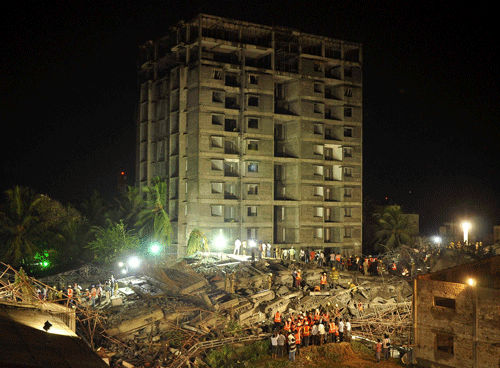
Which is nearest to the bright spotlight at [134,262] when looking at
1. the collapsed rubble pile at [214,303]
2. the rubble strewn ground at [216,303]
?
the rubble strewn ground at [216,303]

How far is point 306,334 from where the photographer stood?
25750 millimetres

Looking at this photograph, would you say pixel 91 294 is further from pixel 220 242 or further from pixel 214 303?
pixel 220 242

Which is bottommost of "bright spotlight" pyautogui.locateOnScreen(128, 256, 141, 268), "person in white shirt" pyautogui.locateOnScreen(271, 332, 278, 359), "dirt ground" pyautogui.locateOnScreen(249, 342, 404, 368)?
"dirt ground" pyautogui.locateOnScreen(249, 342, 404, 368)

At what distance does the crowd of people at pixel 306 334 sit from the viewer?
25203 mm

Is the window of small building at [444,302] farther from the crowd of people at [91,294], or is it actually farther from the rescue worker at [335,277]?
the crowd of people at [91,294]

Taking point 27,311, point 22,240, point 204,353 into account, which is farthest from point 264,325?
point 22,240

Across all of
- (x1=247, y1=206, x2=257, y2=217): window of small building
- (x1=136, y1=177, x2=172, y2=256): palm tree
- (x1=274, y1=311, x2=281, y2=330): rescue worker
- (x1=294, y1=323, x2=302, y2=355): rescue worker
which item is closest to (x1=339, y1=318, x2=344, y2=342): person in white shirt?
(x1=294, y1=323, x2=302, y2=355): rescue worker

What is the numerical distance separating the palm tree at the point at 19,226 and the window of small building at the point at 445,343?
3446 cm

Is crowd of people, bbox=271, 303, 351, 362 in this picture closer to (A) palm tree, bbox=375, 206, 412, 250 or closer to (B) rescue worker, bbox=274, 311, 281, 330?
(B) rescue worker, bbox=274, 311, 281, 330

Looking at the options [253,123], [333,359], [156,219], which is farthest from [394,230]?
[333,359]

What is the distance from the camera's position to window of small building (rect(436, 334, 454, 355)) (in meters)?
24.9

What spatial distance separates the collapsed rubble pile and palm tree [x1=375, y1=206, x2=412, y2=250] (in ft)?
69.5

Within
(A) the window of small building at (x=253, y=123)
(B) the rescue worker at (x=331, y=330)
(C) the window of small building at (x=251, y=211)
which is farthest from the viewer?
(A) the window of small building at (x=253, y=123)

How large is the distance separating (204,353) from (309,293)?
415 inches
